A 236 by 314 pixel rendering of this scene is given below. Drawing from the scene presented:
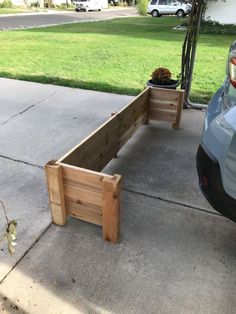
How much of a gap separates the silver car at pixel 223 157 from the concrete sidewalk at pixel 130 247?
0.48 metres

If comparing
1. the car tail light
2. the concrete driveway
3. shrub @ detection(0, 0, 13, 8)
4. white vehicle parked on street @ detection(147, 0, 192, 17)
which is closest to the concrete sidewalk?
the car tail light

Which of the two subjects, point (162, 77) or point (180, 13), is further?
point (180, 13)

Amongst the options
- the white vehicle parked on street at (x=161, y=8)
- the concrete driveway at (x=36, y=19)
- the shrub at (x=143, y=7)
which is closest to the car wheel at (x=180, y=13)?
the white vehicle parked on street at (x=161, y=8)

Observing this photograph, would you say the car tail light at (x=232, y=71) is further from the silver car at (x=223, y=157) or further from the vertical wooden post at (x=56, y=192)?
the vertical wooden post at (x=56, y=192)

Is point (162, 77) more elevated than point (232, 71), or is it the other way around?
point (232, 71)

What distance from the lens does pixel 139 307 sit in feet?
5.92

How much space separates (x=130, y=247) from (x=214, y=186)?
76 centimetres

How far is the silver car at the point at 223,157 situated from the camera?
1733 millimetres

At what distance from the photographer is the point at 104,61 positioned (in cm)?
807

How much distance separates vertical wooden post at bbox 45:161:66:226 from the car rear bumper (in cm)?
97

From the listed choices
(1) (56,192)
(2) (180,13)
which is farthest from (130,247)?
(2) (180,13)

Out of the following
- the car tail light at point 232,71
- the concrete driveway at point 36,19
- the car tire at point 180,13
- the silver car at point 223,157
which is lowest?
the concrete driveway at point 36,19

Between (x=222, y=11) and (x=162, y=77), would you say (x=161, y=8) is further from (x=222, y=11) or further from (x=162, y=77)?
(x=162, y=77)

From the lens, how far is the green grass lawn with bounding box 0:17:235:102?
6164mm
